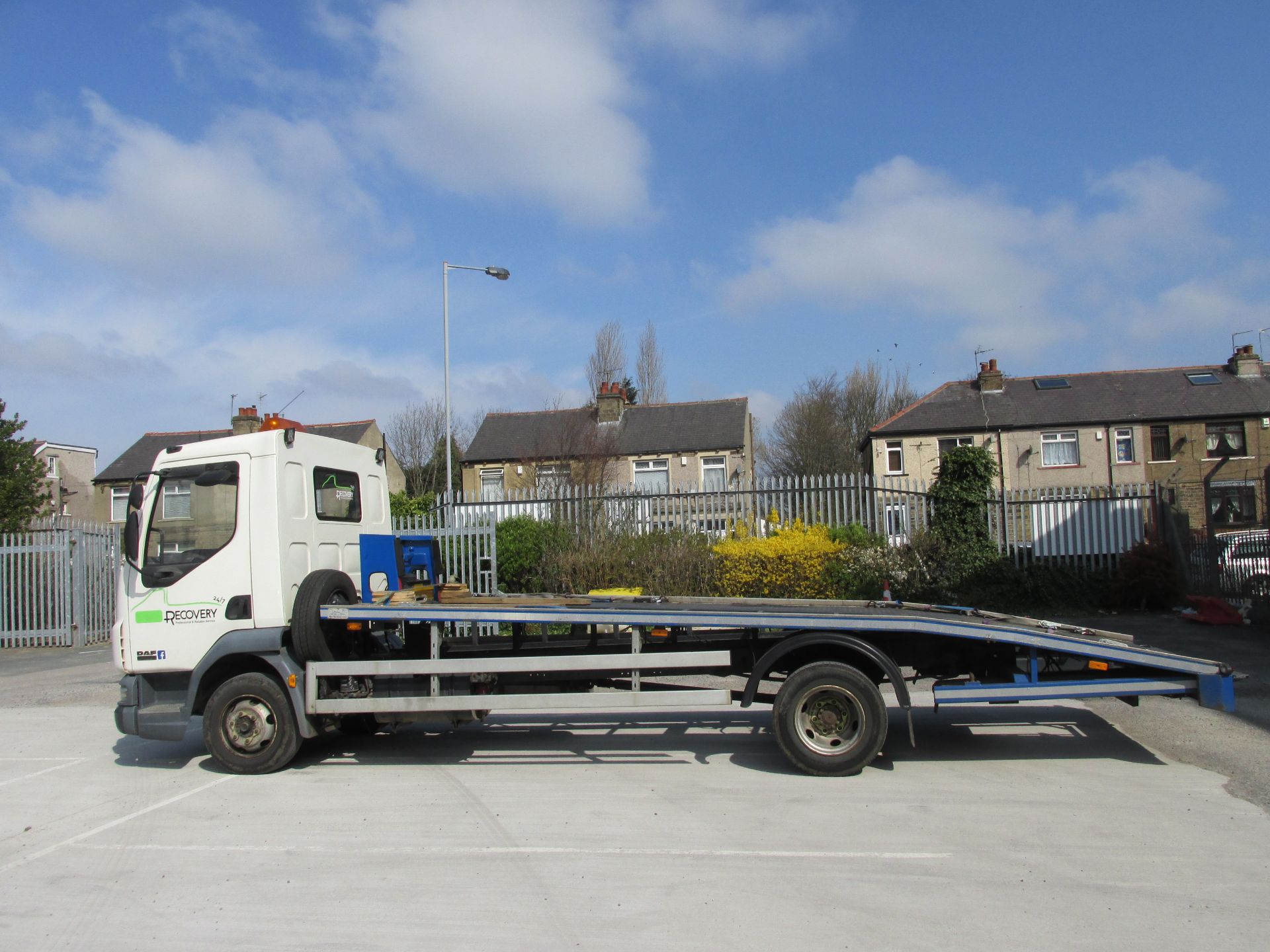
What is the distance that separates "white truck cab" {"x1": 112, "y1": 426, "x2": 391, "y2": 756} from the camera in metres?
7.41

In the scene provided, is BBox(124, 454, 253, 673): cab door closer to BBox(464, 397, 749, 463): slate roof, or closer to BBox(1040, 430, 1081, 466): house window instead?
BBox(464, 397, 749, 463): slate roof

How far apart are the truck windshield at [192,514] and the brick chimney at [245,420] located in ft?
56.0

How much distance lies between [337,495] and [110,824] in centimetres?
305

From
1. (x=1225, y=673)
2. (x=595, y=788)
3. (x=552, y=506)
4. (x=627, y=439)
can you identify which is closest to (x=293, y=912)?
(x=595, y=788)

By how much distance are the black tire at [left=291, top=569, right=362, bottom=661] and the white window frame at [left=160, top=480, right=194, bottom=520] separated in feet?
3.62

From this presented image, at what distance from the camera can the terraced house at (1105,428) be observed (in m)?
35.7

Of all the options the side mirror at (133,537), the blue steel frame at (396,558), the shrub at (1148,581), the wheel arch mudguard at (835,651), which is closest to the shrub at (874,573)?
the shrub at (1148,581)

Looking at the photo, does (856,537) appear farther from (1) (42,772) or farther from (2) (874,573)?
(1) (42,772)

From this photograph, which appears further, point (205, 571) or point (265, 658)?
point (205, 571)

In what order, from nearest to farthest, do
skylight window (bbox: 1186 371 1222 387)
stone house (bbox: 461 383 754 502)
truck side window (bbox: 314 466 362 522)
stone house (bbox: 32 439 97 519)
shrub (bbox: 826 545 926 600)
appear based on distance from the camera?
truck side window (bbox: 314 466 362 522)
shrub (bbox: 826 545 926 600)
stone house (bbox: 461 383 754 502)
skylight window (bbox: 1186 371 1222 387)
stone house (bbox: 32 439 97 519)

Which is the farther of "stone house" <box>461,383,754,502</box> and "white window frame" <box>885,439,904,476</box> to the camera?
"white window frame" <box>885,439,904,476</box>

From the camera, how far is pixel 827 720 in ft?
22.7

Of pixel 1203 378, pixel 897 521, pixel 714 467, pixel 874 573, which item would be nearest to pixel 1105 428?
pixel 1203 378

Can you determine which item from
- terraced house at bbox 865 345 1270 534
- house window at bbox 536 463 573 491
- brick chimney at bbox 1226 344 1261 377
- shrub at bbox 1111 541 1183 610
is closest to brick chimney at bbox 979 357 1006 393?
terraced house at bbox 865 345 1270 534
